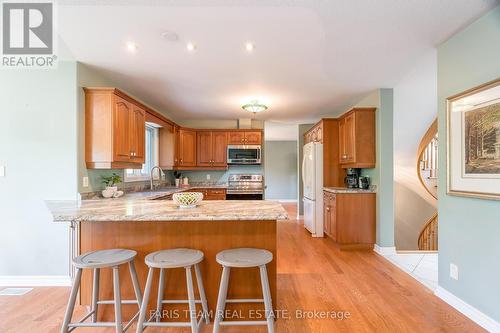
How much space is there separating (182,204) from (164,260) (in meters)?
0.57

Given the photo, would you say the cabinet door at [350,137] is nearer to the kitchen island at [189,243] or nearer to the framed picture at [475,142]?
the framed picture at [475,142]

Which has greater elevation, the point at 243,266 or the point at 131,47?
the point at 131,47

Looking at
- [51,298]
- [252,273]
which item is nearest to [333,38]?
[252,273]

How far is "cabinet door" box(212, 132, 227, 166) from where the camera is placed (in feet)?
19.1

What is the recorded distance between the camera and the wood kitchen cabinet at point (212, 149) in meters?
5.82

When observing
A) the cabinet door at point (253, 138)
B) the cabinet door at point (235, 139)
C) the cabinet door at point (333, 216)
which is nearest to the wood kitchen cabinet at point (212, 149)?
the cabinet door at point (235, 139)

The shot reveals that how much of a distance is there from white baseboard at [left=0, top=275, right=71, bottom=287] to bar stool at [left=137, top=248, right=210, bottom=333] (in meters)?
1.43

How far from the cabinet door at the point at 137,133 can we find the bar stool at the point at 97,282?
178cm

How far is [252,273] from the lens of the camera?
82.4 inches

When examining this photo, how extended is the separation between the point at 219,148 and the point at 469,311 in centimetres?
474

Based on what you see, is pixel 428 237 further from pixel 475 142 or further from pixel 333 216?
pixel 475 142

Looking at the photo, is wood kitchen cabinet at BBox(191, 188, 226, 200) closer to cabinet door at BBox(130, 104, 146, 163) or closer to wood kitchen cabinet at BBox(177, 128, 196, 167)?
wood kitchen cabinet at BBox(177, 128, 196, 167)

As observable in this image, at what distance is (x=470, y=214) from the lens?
220 cm

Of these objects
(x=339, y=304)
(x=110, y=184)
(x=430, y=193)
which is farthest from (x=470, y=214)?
(x=110, y=184)
